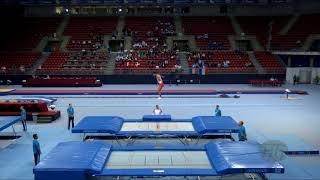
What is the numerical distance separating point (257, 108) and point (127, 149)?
14.7 m

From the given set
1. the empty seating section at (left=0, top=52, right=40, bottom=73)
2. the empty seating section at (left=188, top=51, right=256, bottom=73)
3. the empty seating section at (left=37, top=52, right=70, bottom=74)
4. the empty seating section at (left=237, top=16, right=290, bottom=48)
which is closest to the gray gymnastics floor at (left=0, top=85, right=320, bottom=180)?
the empty seating section at (left=188, top=51, right=256, bottom=73)

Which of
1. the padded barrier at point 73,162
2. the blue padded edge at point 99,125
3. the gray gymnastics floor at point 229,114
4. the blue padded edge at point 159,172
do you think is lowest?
the gray gymnastics floor at point 229,114

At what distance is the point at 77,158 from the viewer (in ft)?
40.5

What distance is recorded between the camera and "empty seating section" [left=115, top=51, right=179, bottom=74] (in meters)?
40.6

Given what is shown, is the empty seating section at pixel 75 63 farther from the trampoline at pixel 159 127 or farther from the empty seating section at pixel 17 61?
the trampoline at pixel 159 127

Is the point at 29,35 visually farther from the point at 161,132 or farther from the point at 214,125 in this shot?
the point at 214,125

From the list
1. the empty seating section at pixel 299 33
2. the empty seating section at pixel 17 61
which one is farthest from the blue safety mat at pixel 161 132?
the empty seating section at pixel 299 33

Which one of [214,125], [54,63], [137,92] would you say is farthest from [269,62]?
[214,125]

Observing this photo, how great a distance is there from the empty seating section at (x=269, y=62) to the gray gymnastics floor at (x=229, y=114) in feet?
12.4

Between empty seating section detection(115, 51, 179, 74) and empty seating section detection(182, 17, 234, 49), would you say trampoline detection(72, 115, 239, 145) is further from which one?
empty seating section detection(182, 17, 234, 49)

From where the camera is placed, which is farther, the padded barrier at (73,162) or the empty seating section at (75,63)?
the empty seating section at (75,63)

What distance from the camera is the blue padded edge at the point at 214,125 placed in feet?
54.7

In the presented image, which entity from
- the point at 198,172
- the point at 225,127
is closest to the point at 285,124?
the point at 225,127

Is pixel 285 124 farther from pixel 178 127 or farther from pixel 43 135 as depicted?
pixel 43 135
